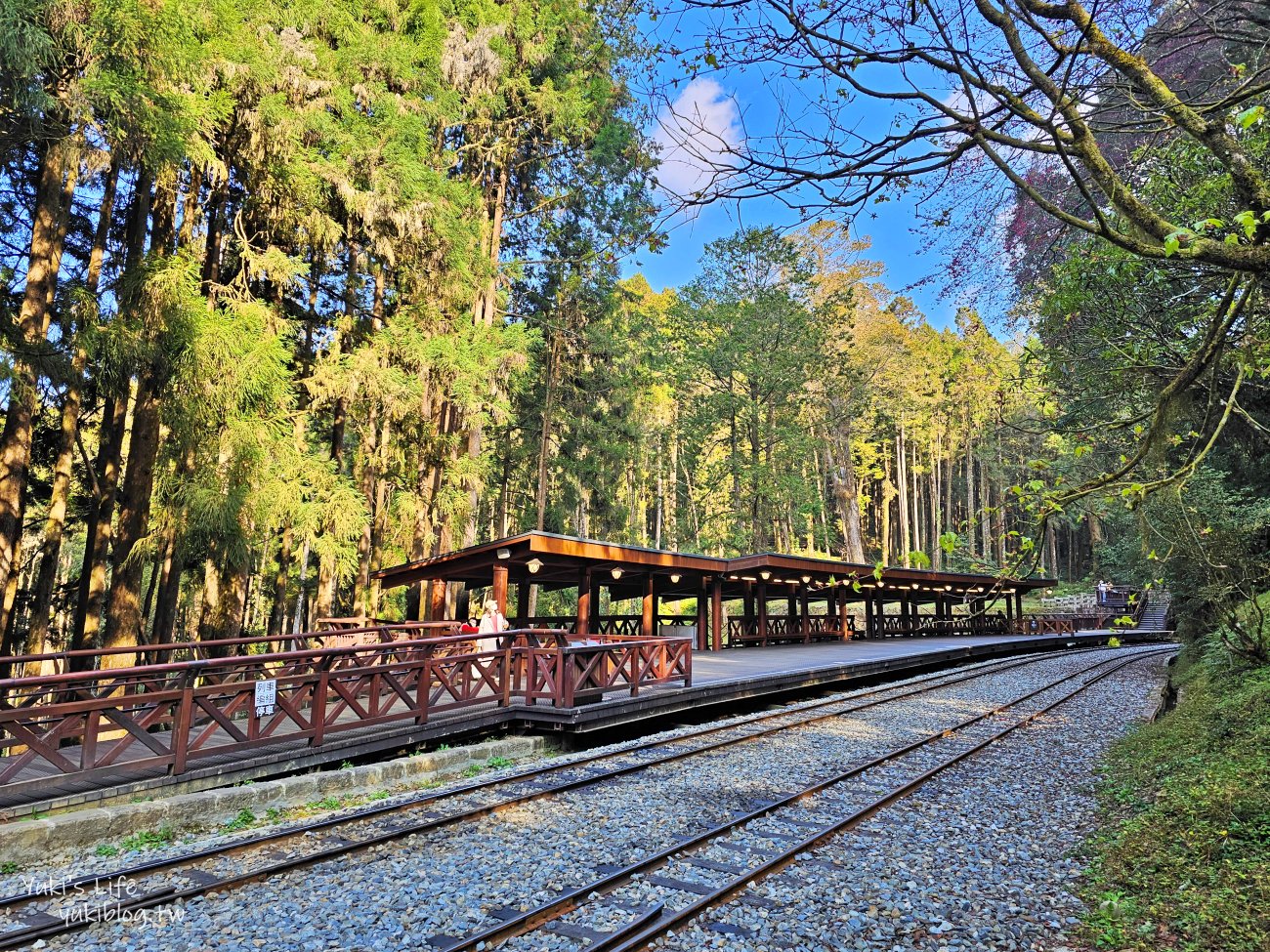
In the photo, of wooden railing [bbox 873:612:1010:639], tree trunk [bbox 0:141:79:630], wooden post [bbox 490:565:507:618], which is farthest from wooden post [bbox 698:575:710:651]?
A: tree trunk [bbox 0:141:79:630]

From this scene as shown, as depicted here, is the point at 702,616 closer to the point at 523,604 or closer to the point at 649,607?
the point at 649,607

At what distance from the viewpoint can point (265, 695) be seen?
280 inches

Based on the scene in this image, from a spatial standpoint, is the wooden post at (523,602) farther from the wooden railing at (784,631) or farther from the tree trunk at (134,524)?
the tree trunk at (134,524)

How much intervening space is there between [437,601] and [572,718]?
27.7 feet

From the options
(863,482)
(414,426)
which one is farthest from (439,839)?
(863,482)

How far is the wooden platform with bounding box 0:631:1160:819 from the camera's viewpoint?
19.5ft

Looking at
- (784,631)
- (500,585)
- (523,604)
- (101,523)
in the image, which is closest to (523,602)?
(523,604)

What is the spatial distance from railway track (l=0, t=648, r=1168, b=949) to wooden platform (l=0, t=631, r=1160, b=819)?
1146 mm

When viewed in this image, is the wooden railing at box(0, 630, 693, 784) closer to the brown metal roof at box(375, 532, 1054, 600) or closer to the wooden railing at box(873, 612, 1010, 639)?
the brown metal roof at box(375, 532, 1054, 600)

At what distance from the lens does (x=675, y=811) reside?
6.34 metres

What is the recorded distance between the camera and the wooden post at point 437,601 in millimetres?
16297

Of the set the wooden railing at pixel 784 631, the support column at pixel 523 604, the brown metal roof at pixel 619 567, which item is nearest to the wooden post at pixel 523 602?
the support column at pixel 523 604

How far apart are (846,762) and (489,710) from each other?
4.57 metres

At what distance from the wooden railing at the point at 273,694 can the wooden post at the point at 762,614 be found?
32.8 feet
